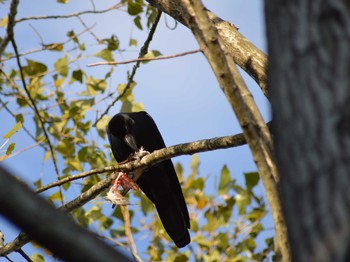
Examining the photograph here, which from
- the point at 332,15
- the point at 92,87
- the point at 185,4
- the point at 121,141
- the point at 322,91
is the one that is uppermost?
the point at 92,87

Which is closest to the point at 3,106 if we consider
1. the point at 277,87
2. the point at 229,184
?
the point at 229,184

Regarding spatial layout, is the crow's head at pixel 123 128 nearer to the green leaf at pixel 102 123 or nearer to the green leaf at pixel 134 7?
the green leaf at pixel 102 123

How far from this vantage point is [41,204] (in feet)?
3.21

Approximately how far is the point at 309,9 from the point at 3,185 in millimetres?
571

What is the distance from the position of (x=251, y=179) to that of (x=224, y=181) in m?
0.60

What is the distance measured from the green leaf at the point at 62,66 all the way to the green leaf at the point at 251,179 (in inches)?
78.2

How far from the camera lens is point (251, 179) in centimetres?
394

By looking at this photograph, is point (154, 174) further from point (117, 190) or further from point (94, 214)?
point (117, 190)

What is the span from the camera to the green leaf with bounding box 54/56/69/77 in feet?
17.4

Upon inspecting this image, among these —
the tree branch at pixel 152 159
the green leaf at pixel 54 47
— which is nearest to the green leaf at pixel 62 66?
→ the green leaf at pixel 54 47

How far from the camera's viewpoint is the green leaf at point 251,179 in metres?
3.91

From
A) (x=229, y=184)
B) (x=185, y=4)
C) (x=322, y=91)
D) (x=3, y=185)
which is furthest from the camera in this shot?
(x=229, y=184)

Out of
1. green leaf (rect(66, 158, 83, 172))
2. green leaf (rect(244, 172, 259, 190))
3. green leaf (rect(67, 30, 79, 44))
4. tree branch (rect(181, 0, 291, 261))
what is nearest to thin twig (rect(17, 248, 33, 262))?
green leaf (rect(244, 172, 259, 190))

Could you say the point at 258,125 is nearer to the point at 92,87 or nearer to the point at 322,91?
the point at 322,91
